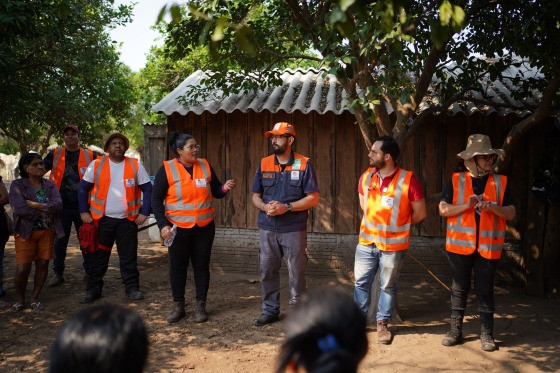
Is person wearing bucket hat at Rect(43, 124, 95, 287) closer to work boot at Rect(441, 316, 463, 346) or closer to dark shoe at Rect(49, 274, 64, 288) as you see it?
dark shoe at Rect(49, 274, 64, 288)

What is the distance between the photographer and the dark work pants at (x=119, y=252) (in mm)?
6160

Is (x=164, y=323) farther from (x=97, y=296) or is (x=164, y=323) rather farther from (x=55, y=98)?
(x=55, y=98)

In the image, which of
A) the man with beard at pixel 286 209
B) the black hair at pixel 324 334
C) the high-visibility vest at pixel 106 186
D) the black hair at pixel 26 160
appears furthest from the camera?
the high-visibility vest at pixel 106 186

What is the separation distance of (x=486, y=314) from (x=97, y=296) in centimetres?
418

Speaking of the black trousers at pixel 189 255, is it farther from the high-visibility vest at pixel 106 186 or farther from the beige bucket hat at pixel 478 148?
the beige bucket hat at pixel 478 148

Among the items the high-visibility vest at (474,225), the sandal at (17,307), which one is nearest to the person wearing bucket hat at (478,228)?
the high-visibility vest at (474,225)

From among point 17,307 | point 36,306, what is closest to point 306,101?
point 36,306

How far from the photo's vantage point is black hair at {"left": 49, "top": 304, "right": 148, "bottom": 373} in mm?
1727

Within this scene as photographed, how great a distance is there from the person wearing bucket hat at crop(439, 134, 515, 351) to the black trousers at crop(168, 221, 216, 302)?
2368mm

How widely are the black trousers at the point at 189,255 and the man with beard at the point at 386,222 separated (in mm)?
1589

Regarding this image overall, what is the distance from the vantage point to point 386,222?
495cm

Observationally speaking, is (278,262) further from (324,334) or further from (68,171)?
(324,334)

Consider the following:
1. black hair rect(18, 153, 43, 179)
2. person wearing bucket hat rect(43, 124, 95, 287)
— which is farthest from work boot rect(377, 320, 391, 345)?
black hair rect(18, 153, 43, 179)

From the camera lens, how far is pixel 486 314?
4855mm
